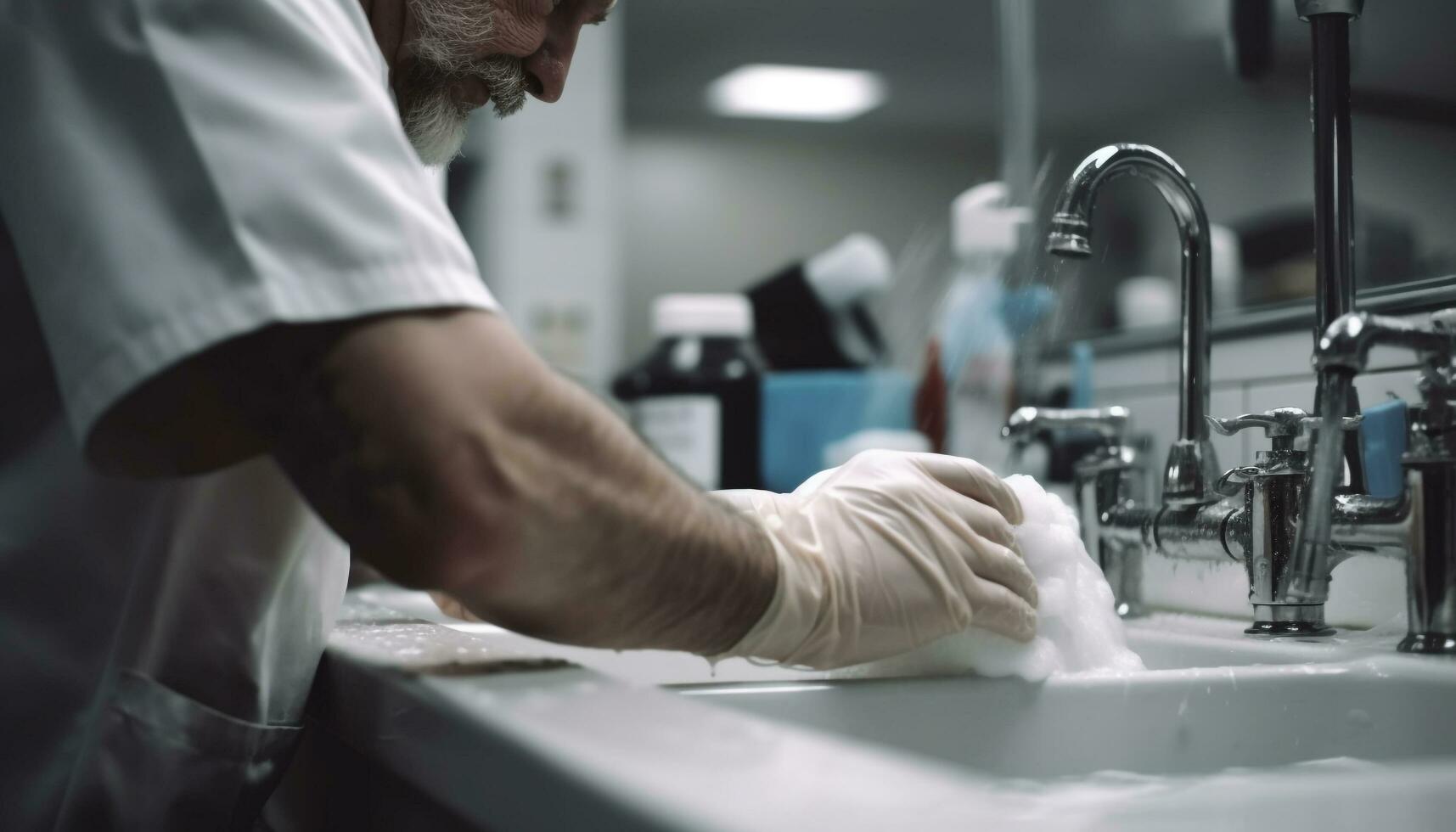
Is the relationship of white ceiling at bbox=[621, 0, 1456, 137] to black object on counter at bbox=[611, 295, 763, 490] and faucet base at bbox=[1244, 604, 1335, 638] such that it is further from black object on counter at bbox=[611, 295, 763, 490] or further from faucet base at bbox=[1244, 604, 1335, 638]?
black object on counter at bbox=[611, 295, 763, 490]

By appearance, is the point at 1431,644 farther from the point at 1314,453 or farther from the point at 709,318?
the point at 709,318

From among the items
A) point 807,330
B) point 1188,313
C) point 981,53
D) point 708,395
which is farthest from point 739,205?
point 1188,313

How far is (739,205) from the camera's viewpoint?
302 centimetres

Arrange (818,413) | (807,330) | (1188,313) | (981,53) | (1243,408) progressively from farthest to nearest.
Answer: (981,53)
(807,330)
(818,413)
(1243,408)
(1188,313)

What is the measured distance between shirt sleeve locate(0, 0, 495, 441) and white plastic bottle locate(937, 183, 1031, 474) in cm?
109

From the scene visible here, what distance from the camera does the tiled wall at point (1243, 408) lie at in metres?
0.81

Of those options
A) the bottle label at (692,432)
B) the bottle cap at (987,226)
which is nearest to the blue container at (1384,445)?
the bottle cap at (987,226)

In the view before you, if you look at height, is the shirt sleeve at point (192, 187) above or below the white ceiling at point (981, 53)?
below

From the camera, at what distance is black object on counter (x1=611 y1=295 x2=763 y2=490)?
1.85 m

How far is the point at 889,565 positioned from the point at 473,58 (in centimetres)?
46

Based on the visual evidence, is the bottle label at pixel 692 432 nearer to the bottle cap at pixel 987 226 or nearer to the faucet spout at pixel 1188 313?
the bottle cap at pixel 987 226

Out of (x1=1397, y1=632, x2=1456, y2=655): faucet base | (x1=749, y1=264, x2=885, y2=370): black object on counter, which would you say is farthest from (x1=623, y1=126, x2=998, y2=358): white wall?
(x1=1397, y1=632, x2=1456, y2=655): faucet base

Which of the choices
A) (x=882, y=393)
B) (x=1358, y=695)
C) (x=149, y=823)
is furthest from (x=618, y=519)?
(x=882, y=393)

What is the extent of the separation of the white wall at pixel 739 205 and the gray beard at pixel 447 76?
204 centimetres
